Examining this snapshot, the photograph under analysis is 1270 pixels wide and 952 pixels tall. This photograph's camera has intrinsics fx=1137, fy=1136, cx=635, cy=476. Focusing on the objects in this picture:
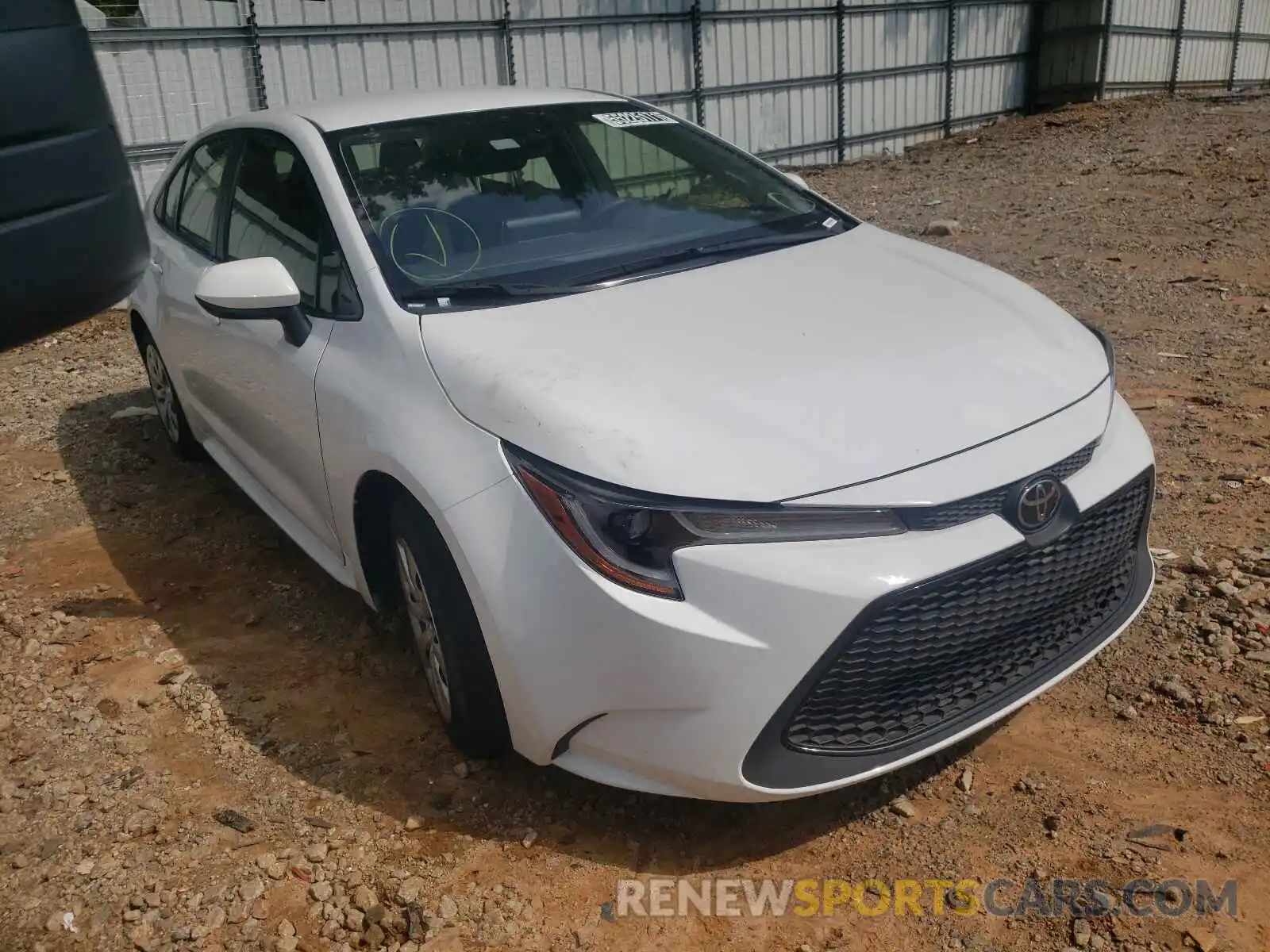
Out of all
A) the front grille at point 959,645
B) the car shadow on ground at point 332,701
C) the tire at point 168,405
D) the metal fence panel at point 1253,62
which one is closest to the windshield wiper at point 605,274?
the car shadow on ground at point 332,701

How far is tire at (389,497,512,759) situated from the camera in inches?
102

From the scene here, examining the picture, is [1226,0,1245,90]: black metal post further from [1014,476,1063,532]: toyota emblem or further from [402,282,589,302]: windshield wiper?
[1014,476,1063,532]: toyota emblem

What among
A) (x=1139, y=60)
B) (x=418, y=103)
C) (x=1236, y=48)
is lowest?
(x=1236, y=48)

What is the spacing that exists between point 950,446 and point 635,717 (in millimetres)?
853

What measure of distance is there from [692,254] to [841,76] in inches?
489

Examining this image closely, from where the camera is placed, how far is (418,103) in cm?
375

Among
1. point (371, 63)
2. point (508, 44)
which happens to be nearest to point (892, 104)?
point (508, 44)

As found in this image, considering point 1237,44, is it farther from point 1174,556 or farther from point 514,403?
point 514,403

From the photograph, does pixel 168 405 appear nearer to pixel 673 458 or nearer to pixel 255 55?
pixel 673 458

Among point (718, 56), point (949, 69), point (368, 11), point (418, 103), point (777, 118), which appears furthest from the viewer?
point (949, 69)

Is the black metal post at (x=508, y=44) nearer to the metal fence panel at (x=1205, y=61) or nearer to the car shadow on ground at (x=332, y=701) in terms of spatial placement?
the car shadow on ground at (x=332, y=701)

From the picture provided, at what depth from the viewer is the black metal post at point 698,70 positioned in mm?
12898

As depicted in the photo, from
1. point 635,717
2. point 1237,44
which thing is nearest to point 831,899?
point 635,717

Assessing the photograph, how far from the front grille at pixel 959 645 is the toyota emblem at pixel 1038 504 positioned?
6 cm
